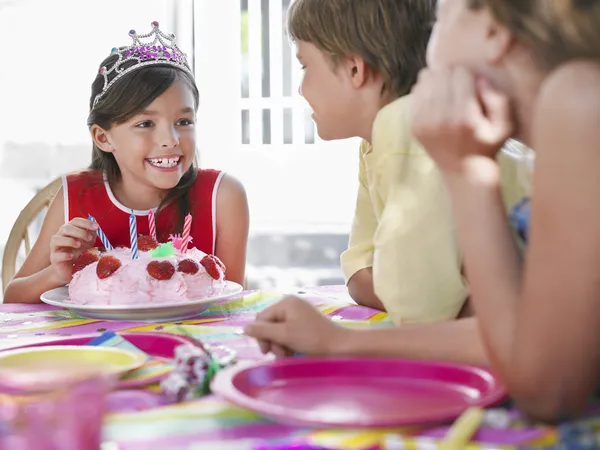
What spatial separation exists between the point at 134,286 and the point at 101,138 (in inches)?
30.9

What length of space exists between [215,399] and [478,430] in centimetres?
25

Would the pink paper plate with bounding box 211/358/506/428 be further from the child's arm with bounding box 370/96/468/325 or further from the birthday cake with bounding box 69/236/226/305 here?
the birthday cake with bounding box 69/236/226/305

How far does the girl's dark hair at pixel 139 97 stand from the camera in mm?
1801

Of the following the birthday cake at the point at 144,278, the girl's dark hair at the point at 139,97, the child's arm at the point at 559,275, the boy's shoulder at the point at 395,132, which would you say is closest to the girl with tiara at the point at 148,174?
the girl's dark hair at the point at 139,97

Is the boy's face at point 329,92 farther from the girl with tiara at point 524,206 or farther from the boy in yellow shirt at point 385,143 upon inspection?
the girl with tiara at point 524,206

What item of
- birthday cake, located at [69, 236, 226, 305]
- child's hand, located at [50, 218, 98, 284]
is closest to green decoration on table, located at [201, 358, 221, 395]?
birthday cake, located at [69, 236, 226, 305]

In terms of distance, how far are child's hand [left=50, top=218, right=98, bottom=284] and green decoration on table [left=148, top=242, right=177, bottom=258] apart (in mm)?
176

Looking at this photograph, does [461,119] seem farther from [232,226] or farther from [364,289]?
[232,226]

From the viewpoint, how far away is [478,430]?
0.61m

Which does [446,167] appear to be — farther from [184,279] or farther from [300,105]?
[300,105]

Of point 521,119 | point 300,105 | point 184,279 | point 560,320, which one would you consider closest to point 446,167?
point 521,119

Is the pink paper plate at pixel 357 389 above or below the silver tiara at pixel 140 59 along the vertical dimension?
below

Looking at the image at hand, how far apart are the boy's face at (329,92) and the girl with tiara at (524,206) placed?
0.49 m

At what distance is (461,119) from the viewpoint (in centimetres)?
72
